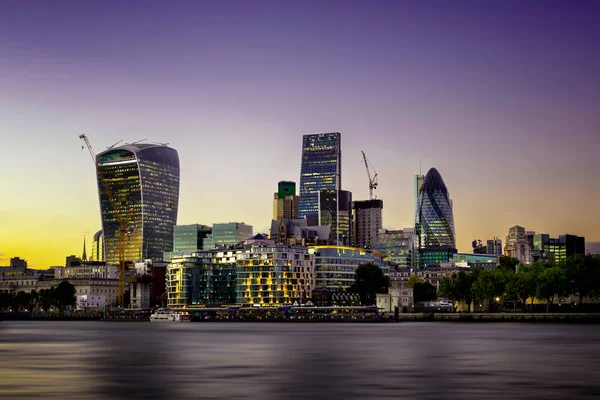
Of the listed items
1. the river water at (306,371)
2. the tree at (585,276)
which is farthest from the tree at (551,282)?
the river water at (306,371)

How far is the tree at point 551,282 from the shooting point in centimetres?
19400

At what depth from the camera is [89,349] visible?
323 feet

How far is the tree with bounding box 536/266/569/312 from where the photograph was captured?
636 feet

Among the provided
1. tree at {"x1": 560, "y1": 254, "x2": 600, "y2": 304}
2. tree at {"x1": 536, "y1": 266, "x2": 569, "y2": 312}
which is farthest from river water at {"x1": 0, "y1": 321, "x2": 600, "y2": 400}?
tree at {"x1": 560, "y1": 254, "x2": 600, "y2": 304}

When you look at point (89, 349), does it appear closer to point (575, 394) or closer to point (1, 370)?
point (1, 370)

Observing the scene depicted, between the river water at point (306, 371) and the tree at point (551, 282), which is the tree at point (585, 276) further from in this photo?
the river water at point (306, 371)

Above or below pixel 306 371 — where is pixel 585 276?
above

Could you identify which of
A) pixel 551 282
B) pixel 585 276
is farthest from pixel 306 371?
pixel 585 276

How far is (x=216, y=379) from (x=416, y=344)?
48347 millimetres

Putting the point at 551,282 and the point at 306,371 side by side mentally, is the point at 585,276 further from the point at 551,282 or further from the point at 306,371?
the point at 306,371

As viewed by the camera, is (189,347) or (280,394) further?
(189,347)

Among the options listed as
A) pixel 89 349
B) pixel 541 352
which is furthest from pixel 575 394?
pixel 89 349

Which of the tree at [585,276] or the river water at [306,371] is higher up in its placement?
the tree at [585,276]

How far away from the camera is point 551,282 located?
639ft
